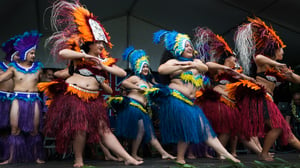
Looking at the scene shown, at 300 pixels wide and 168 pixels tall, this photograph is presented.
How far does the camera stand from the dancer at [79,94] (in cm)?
310

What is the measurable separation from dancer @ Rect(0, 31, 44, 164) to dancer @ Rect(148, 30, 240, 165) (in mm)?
1529

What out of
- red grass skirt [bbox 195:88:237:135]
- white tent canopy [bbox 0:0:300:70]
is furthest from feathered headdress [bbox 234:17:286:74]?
white tent canopy [bbox 0:0:300:70]

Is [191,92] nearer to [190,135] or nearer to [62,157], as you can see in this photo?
[190,135]

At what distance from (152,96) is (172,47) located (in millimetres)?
621

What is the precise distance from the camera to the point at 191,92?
3426 mm

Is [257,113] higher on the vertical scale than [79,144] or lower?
higher

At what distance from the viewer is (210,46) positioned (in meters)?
4.44

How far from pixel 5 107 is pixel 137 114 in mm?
1710

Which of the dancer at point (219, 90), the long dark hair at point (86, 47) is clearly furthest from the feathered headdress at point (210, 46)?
the long dark hair at point (86, 47)

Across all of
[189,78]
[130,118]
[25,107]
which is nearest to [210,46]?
[189,78]

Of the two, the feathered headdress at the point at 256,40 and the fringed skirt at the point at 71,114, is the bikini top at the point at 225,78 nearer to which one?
the feathered headdress at the point at 256,40

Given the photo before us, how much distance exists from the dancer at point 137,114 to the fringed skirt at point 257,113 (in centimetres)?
109

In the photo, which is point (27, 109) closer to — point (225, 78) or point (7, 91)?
point (7, 91)

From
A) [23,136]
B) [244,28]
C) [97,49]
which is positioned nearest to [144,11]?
[244,28]
